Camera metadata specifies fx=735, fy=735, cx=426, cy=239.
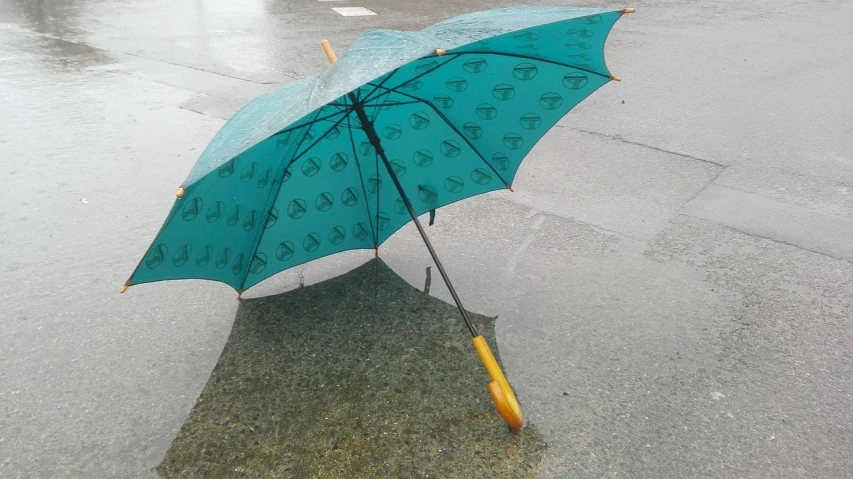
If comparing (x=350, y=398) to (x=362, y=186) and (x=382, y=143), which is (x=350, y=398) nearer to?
(x=362, y=186)

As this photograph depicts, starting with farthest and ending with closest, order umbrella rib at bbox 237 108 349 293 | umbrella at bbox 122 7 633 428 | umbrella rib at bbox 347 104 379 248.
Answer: umbrella rib at bbox 347 104 379 248, umbrella rib at bbox 237 108 349 293, umbrella at bbox 122 7 633 428

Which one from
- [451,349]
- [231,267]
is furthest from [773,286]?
[231,267]

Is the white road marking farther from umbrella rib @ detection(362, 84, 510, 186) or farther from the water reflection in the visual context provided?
umbrella rib @ detection(362, 84, 510, 186)

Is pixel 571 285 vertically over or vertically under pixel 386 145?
under

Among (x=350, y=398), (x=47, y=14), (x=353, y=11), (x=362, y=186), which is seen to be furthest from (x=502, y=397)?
(x=47, y=14)

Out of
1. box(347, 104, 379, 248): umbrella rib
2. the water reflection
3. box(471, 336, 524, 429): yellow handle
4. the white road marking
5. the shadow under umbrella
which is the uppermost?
box(347, 104, 379, 248): umbrella rib

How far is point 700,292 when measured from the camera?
339cm

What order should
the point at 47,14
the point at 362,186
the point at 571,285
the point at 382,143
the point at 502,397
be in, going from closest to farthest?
the point at 502,397 < the point at 382,143 < the point at 362,186 < the point at 571,285 < the point at 47,14

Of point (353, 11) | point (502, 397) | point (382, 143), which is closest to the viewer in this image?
point (502, 397)

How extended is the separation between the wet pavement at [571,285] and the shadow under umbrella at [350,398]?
27mm

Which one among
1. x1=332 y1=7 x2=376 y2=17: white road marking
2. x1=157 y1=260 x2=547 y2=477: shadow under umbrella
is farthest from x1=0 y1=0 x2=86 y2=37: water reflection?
x1=157 y1=260 x2=547 y2=477: shadow under umbrella

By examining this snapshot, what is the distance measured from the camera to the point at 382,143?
9.52 feet

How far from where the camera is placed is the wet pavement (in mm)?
2607

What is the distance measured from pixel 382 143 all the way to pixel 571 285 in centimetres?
119
